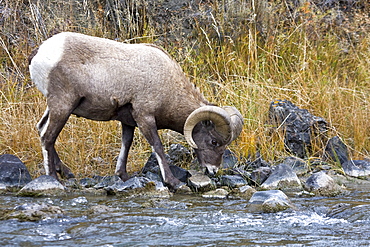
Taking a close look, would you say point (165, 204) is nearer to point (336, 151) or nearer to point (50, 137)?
point (50, 137)

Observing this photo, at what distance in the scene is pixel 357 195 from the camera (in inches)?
255

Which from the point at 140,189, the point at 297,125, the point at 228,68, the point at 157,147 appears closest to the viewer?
the point at 140,189

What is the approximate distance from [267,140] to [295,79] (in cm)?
170

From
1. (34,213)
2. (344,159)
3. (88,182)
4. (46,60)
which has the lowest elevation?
(344,159)

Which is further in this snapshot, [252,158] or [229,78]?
[229,78]

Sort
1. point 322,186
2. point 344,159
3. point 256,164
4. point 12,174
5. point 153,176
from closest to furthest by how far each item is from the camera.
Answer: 1. point 322,186
2. point 12,174
3. point 153,176
4. point 256,164
5. point 344,159

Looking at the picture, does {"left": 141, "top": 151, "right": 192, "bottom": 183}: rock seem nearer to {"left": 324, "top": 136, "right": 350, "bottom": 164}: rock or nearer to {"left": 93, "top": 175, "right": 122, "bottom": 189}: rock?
{"left": 93, "top": 175, "right": 122, "bottom": 189}: rock

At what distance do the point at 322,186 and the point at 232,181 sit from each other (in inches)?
43.9

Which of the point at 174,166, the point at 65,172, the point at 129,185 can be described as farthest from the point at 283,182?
the point at 65,172

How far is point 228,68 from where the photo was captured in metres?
10.2

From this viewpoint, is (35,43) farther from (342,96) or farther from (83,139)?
(342,96)

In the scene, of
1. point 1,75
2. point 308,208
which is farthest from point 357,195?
point 1,75

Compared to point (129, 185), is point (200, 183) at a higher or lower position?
lower

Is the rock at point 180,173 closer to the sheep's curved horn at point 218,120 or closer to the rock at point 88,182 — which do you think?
the sheep's curved horn at point 218,120
